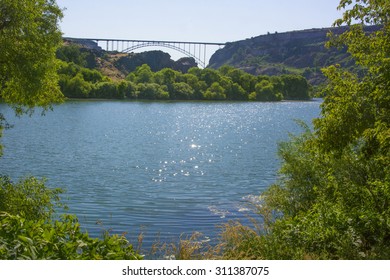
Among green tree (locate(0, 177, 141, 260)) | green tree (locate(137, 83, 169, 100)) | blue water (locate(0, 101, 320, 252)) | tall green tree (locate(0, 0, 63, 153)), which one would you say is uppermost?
tall green tree (locate(0, 0, 63, 153))

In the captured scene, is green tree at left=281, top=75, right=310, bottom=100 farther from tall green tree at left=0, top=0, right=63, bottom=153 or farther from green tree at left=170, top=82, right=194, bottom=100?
tall green tree at left=0, top=0, right=63, bottom=153

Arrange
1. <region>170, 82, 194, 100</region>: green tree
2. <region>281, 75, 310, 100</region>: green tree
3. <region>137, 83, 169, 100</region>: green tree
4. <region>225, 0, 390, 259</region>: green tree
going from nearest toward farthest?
1. <region>225, 0, 390, 259</region>: green tree
2. <region>137, 83, 169, 100</region>: green tree
3. <region>170, 82, 194, 100</region>: green tree
4. <region>281, 75, 310, 100</region>: green tree

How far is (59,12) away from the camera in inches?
730

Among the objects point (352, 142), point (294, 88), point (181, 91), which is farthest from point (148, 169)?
point (294, 88)

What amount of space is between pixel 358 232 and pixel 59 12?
39.3 feet

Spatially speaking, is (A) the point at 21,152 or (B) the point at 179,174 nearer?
(B) the point at 179,174

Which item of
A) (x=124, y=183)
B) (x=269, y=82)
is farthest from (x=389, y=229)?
(x=269, y=82)

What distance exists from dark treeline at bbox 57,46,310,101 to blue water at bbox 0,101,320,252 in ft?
205

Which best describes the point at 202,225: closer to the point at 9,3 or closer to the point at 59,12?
the point at 59,12

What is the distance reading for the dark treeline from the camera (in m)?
140

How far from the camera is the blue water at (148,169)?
88.9 ft

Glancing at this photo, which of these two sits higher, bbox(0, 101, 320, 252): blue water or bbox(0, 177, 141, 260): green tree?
bbox(0, 177, 141, 260): green tree

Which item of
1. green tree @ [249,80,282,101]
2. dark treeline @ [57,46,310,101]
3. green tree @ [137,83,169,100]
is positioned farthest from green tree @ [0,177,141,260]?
green tree @ [249,80,282,101]

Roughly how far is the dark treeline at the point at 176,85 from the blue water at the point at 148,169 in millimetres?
62439
